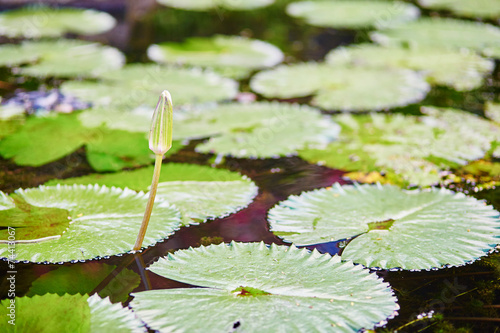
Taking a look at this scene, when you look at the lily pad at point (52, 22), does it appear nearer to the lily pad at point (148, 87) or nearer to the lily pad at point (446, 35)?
the lily pad at point (148, 87)

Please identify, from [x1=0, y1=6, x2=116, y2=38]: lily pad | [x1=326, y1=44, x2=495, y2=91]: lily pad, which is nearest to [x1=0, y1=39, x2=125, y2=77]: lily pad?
[x1=0, y1=6, x2=116, y2=38]: lily pad

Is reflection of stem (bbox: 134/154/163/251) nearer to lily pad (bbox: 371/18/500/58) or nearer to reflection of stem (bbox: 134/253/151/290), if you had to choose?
reflection of stem (bbox: 134/253/151/290)

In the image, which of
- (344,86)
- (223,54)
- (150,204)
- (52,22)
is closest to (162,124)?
(150,204)

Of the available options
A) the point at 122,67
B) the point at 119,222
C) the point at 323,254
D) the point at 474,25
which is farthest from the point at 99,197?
the point at 474,25

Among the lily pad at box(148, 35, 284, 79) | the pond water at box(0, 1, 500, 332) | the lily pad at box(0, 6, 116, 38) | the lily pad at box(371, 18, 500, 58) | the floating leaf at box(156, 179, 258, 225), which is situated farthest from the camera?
the lily pad at box(0, 6, 116, 38)

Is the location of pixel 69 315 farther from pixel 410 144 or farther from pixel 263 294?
pixel 410 144
